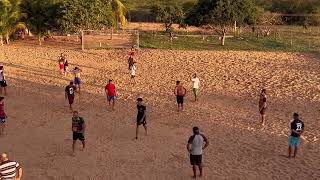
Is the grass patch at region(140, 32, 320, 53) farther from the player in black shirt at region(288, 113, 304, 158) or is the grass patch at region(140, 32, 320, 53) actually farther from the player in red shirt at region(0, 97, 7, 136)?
the player in black shirt at region(288, 113, 304, 158)

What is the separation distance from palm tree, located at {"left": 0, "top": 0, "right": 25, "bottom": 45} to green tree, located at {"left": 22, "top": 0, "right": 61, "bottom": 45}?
0.72m

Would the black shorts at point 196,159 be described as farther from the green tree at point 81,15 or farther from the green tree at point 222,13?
the green tree at point 222,13

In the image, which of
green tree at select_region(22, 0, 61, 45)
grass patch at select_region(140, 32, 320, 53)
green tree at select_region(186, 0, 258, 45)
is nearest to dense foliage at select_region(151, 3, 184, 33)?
grass patch at select_region(140, 32, 320, 53)

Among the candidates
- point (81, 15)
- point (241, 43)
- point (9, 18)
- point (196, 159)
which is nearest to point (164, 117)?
point (196, 159)

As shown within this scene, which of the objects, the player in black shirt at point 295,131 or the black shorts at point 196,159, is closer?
the black shorts at point 196,159

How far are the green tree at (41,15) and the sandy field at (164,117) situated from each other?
5146 millimetres

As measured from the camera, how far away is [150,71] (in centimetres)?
2427

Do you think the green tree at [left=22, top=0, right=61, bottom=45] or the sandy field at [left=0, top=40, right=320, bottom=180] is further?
the green tree at [left=22, top=0, right=61, bottom=45]

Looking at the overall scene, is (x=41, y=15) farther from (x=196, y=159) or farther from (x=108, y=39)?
(x=196, y=159)

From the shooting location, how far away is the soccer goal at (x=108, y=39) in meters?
32.6

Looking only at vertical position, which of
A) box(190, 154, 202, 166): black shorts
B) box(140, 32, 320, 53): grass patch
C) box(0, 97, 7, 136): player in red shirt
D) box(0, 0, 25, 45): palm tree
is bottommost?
box(190, 154, 202, 166): black shorts

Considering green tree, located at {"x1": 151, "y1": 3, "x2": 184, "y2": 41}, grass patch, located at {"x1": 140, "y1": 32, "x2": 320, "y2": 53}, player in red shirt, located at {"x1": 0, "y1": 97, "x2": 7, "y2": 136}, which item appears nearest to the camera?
player in red shirt, located at {"x1": 0, "y1": 97, "x2": 7, "y2": 136}

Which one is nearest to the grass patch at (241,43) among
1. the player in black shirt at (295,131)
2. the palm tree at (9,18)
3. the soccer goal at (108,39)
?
the soccer goal at (108,39)

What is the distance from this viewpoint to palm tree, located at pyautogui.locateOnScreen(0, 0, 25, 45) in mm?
32594
